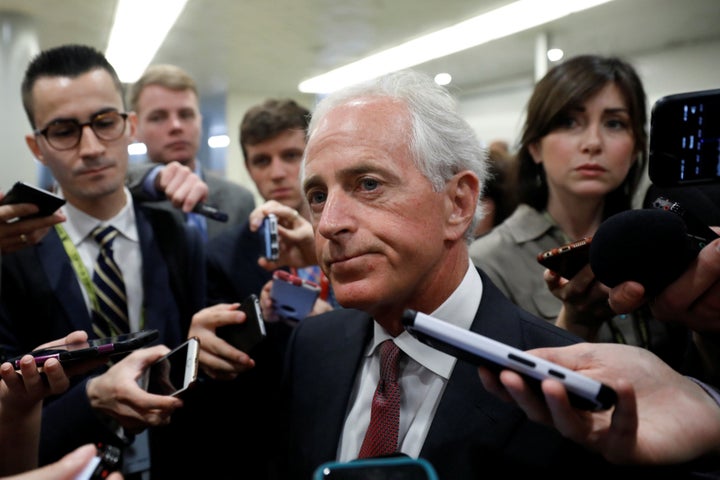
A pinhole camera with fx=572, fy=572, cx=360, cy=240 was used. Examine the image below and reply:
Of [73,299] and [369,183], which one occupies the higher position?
[369,183]

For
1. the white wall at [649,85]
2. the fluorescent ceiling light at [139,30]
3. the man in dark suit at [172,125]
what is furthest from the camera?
the fluorescent ceiling light at [139,30]

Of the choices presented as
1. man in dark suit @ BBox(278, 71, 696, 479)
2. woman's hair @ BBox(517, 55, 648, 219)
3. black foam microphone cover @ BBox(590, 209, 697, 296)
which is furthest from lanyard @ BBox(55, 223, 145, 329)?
woman's hair @ BBox(517, 55, 648, 219)

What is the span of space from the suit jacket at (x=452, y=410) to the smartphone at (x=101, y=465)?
0.41m

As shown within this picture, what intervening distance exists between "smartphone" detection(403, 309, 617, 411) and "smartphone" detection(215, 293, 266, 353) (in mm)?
587

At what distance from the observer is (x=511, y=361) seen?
0.66 m

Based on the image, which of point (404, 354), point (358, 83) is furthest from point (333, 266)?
point (358, 83)

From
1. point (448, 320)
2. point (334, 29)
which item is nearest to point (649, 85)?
point (334, 29)

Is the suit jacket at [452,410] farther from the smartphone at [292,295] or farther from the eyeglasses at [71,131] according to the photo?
the eyeglasses at [71,131]

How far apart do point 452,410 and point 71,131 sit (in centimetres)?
118

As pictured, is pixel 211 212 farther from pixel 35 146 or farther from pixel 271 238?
pixel 35 146

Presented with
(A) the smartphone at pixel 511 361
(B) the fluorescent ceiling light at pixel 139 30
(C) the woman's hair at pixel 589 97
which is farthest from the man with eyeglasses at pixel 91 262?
(B) the fluorescent ceiling light at pixel 139 30

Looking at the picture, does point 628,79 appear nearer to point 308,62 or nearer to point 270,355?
point 270,355

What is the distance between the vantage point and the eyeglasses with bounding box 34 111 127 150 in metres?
1.48

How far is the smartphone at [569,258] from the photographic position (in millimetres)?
1030
